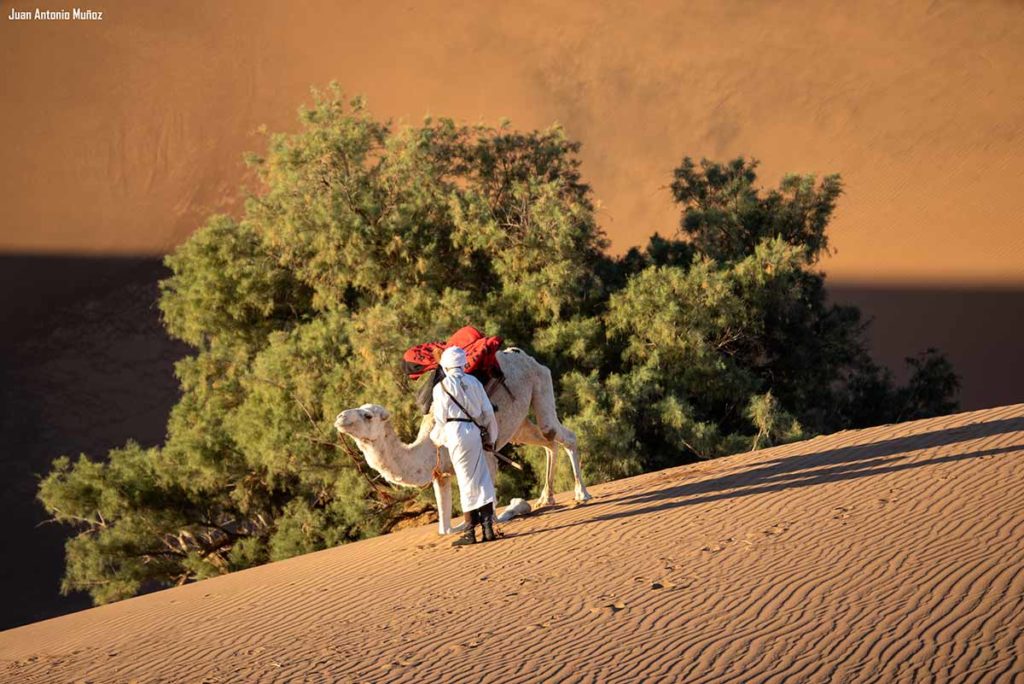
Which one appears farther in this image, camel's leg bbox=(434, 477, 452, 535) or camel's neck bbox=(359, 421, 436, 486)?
camel's leg bbox=(434, 477, 452, 535)

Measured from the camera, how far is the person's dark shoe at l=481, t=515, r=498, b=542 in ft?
30.3

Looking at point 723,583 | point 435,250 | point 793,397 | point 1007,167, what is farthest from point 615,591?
point 1007,167

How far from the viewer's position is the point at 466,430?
9109 millimetres

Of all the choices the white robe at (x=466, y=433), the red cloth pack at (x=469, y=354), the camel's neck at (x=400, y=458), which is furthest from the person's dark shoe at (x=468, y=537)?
the red cloth pack at (x=469, y=354)

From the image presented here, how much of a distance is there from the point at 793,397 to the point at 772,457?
709 cm

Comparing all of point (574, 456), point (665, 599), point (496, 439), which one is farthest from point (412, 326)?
point (665, 599)

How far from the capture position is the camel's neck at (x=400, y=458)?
9156 mm

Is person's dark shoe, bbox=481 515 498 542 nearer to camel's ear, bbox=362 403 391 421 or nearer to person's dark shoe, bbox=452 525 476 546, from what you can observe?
person's dark shoe, bbox=452 525 476 546

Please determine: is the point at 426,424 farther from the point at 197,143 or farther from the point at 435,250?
the point at 197,143

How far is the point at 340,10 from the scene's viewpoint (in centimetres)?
5594

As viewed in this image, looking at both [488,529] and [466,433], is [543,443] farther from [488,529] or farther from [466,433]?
[466,433]

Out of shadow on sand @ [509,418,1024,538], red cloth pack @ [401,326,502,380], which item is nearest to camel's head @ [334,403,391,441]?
red cloth pack @ [401,326,502,380]

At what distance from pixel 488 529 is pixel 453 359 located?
147 cm

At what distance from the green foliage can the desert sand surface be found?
505 cm
